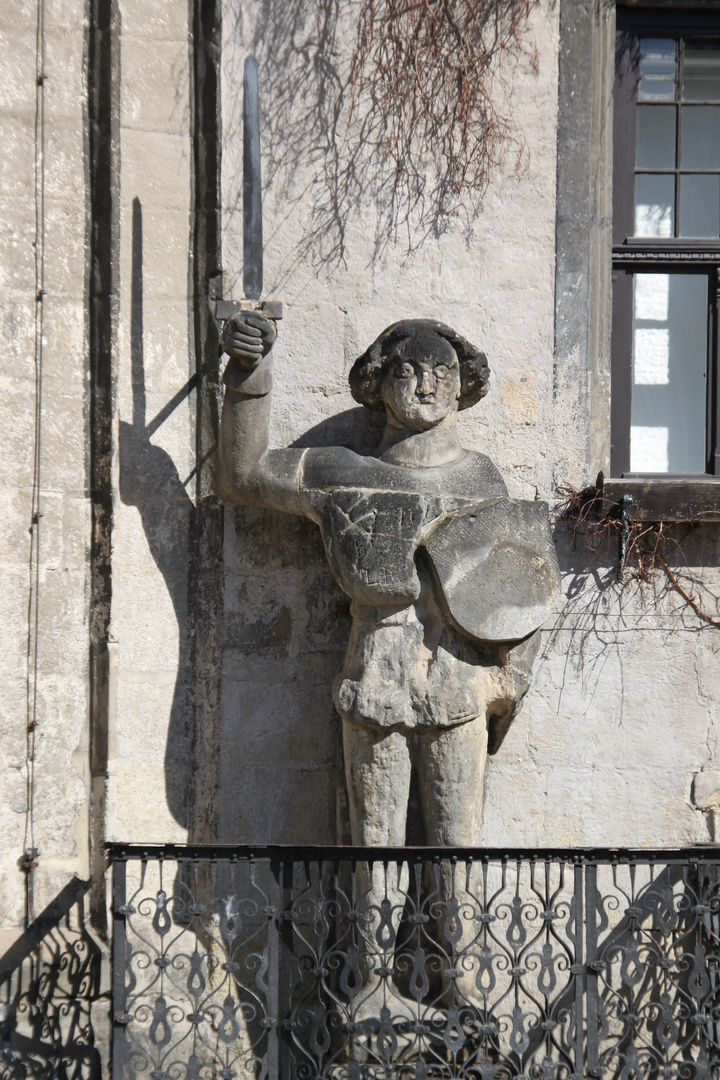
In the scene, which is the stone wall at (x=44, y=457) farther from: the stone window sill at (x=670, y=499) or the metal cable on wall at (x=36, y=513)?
the stone window sill at (x=670, y=499)

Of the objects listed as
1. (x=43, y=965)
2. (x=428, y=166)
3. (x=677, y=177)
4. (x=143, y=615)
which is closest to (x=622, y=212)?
(x=677, y=177)

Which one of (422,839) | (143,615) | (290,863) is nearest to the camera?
(290,863)

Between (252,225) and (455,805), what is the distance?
2.07 metres

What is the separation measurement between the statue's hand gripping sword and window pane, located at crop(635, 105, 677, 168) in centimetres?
193

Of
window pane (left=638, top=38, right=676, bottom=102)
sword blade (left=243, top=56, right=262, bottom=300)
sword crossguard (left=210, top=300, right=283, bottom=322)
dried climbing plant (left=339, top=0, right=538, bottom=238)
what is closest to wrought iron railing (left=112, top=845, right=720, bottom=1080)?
sword crossguard (left=210, top=300, right=283, bottom=322)

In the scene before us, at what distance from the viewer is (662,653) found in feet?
16.3

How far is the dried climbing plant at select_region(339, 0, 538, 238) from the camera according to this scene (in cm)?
500

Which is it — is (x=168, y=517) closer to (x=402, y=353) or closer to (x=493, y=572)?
(x=402, y=353)

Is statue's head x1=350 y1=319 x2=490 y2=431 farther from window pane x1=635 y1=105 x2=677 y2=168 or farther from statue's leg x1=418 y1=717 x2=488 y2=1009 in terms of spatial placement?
window pane x1=635 y1=105 x2=677 y2=168

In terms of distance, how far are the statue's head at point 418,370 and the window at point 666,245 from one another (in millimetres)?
995

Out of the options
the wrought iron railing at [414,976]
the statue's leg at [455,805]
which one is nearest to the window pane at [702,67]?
the statue's leg at [455,805]

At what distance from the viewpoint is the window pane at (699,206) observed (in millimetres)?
5418

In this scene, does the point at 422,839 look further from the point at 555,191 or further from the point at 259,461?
the point at 555,191

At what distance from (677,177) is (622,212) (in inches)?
11.0
